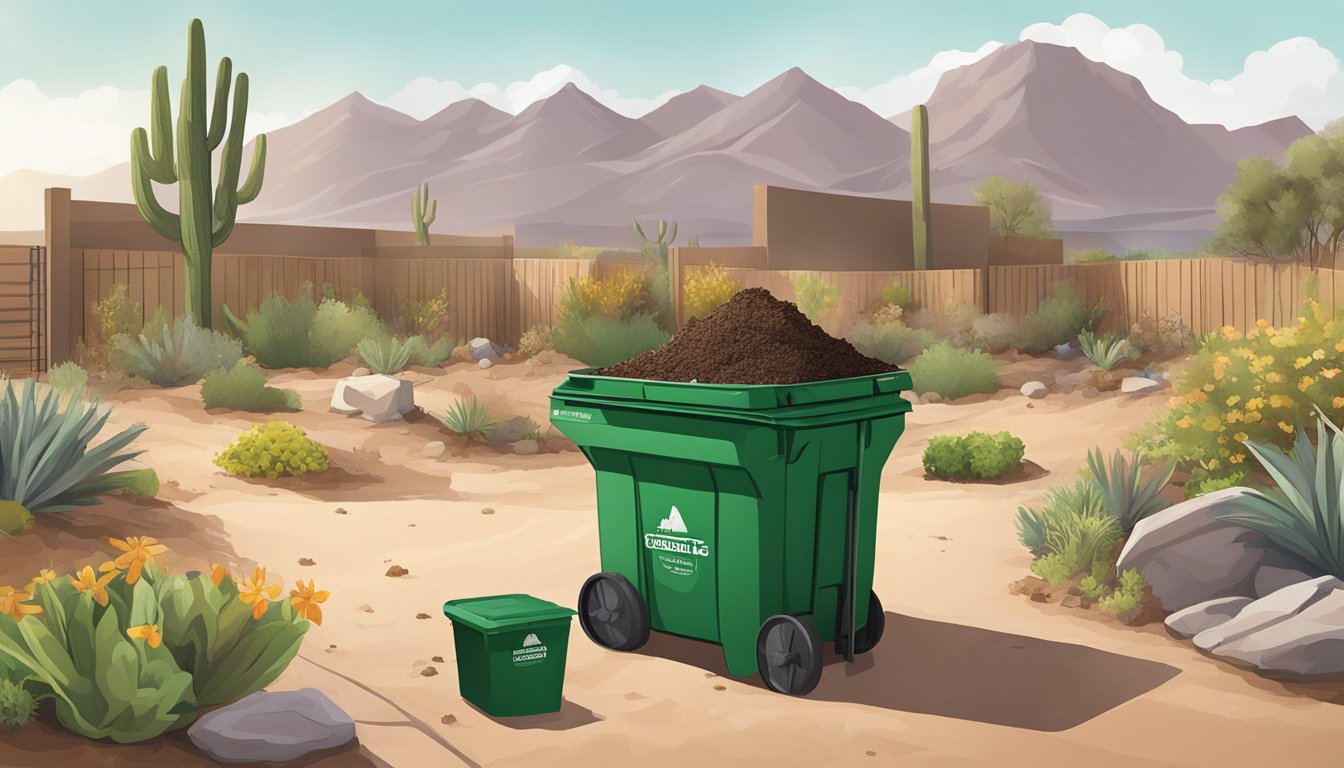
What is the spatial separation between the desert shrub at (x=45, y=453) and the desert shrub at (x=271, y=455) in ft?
12.5

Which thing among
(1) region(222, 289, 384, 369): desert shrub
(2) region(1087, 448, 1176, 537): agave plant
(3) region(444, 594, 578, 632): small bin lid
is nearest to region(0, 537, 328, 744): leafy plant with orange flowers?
(3) region(444, 594, 578, 632): small bin lid

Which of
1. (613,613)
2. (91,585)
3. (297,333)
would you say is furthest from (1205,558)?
(297,333)

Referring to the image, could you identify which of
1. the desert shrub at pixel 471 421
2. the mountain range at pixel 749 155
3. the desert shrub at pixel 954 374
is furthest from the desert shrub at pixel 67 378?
the mountain range at pixel 749 155

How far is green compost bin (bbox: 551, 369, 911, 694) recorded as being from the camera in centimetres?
618

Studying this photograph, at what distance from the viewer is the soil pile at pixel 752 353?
6.48m

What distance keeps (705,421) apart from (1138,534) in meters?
2.82

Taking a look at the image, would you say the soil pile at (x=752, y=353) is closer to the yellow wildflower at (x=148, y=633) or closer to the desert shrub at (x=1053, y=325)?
the yellow wildflower at (x=148, y=633)

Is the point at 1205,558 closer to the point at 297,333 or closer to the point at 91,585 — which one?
the point at 91,585

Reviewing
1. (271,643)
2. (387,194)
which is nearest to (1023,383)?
(271,643)

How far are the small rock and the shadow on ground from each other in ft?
33.3

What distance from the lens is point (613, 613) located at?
22.7 feet

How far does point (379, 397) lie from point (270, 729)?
33.4ft

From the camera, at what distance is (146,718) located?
16.1 ft

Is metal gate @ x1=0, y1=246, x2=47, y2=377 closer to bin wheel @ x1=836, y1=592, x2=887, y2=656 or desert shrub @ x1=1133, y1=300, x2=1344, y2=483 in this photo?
bin wheel @ x1=836, y1=592, x2=887, y2=656
